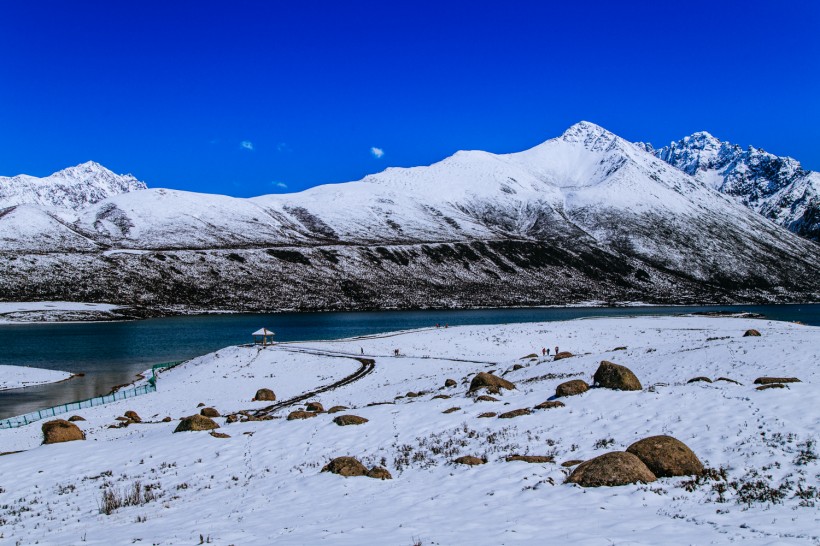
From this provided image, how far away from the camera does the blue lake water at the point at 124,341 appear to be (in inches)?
1769

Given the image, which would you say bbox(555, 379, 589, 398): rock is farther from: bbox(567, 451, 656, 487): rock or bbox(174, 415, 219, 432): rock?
bbox(174, 415, 219, 432): rock

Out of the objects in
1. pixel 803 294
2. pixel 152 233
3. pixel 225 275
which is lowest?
pixel 803 294

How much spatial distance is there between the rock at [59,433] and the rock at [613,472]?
22.1m

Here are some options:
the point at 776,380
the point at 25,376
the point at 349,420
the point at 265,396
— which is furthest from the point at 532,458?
the point at 25,376

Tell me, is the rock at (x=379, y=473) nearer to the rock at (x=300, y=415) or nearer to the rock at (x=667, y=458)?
the rock at (x=667, y=458)

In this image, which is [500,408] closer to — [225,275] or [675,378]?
[675,378]

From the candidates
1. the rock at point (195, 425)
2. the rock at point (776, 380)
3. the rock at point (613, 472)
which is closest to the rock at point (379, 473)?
the rock at point (613, 472)

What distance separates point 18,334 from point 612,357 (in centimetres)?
9092

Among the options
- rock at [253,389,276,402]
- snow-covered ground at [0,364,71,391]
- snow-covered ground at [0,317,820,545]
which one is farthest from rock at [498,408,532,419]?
snow-covered ground at [0,364,71,391]

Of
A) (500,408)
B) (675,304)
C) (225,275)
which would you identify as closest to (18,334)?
(225,275)

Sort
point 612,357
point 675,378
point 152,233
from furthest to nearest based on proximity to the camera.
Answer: point 152,233 < point 612,357 < point 675,378

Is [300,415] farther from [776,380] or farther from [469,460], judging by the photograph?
[776,380]

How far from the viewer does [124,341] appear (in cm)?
7675

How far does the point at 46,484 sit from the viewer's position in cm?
1747
